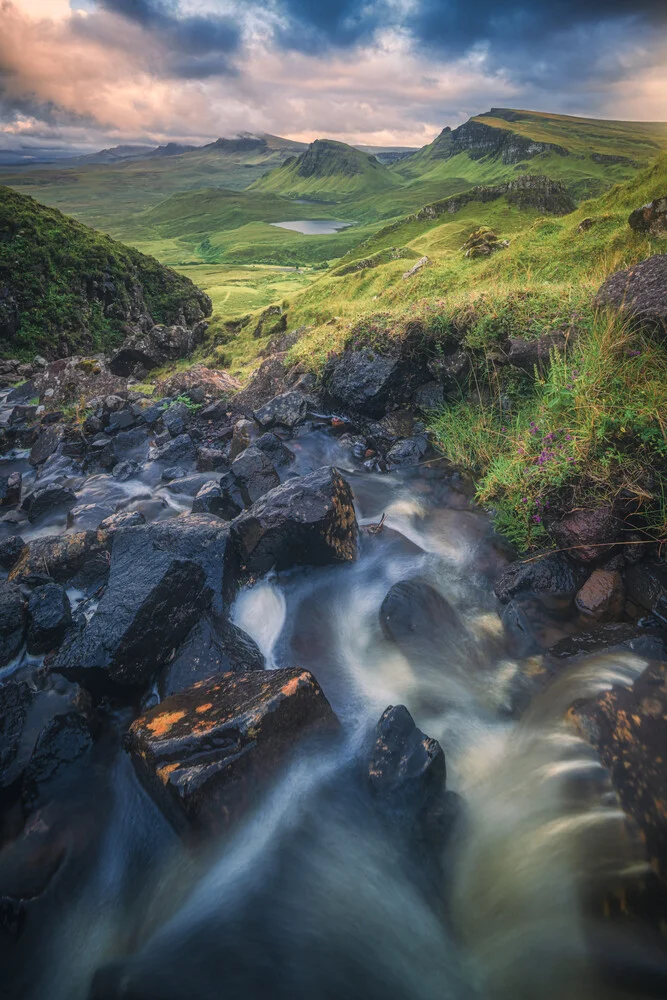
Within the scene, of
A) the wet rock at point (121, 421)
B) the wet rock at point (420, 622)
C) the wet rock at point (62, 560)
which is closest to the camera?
the wet rock at point (420, 622)

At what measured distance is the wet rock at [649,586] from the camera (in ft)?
15.5

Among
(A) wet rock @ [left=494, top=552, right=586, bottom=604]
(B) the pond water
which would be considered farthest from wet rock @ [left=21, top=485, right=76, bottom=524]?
(B) the pond water

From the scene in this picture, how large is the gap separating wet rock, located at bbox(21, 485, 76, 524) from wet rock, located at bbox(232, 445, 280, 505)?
3235 millimetres

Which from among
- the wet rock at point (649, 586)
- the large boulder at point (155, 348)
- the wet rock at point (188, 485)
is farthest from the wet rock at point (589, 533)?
the large boulder at point (155, 348)

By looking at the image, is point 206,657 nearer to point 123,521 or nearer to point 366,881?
point 366,881

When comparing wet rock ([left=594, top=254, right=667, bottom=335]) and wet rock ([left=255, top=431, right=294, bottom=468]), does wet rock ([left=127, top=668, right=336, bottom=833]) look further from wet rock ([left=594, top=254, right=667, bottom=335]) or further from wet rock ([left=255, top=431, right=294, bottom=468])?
wet rock ([left=594, top=254, right=667, bottom=335])

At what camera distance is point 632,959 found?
2.77m

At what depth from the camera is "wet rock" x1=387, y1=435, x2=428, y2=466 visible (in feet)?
28.5

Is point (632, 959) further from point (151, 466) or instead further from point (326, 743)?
point (151, 466)

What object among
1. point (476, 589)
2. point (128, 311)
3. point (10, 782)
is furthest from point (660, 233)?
point (128, 311)

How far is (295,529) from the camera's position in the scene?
20.4 ft

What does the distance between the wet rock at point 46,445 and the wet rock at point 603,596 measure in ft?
35.8

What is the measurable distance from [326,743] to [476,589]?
2.67m

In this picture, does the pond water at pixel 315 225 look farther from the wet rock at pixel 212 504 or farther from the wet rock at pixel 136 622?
the wet rock at pixel 136 622
